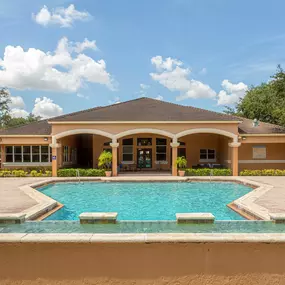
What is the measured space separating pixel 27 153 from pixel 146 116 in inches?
440

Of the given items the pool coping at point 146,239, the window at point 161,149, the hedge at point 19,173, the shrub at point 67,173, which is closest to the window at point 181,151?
the window at point 161,149

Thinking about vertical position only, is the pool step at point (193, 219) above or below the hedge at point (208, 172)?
above

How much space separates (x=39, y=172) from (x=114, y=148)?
260 inches

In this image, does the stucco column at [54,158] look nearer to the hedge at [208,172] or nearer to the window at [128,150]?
the window at [128,150]

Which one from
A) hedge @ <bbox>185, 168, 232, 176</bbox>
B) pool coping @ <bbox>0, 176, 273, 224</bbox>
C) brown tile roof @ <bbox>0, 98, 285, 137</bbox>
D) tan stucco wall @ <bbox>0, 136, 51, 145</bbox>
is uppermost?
brown tile roof @ <bbox>0, 98, 285, 137</bbox>

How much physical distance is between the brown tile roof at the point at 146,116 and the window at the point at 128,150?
3474 millimetres

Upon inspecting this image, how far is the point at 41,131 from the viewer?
25.0 meters

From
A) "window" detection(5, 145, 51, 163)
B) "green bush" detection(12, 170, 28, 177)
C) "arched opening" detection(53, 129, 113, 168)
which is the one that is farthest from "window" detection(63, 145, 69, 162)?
"green bush" detection(12, 170, 28, 177)

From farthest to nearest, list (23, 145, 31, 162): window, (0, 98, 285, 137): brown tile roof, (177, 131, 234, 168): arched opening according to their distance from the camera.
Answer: (177, 131, 234, 168): arched opening, (23, 145, 31, 162): window, (0, 98, 285, 137): brown tile roof

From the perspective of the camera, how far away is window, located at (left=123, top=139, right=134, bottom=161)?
1104 inches

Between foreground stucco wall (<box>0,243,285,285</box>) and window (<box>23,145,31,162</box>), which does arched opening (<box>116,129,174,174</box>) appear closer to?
window (<box>23,145,31,162</box>)

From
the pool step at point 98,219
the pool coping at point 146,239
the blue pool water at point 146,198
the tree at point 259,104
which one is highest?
the tree at point 259,104

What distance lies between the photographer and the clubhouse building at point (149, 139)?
75.8 feet

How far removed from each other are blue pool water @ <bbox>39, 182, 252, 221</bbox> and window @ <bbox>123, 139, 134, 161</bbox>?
7665 mm
